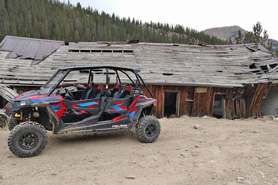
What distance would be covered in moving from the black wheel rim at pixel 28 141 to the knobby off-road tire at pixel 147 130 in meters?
2.49

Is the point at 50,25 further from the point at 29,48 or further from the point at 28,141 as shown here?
the point at 28,141

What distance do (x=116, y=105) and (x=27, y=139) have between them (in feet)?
7.28

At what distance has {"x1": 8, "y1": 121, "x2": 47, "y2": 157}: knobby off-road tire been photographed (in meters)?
4.55

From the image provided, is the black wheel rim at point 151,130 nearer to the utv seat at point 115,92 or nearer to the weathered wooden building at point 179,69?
the utv seat at point 115,92

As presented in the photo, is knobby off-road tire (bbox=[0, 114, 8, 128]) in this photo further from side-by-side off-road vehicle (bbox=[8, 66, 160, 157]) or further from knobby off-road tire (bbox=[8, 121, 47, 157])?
knobby off-road tire (bbox=[8, 121, 47, 157])

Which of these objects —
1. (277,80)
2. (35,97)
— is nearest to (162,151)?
(35,97)

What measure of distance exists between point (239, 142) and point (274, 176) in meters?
2.01

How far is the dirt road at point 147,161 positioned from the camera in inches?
149

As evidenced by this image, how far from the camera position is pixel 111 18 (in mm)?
74875

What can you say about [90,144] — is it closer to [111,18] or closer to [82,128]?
[82,128]

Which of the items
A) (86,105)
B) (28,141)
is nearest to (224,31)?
(86,105)

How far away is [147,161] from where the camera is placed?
4.54 meters

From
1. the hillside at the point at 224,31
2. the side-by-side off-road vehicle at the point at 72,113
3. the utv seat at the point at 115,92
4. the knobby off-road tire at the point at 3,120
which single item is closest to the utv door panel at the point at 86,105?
the side-by-side off-road vehicle at the point at 72,113

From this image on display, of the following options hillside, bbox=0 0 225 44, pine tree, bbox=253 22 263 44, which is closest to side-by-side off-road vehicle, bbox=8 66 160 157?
pine tree, bbox=253 22 263 44
